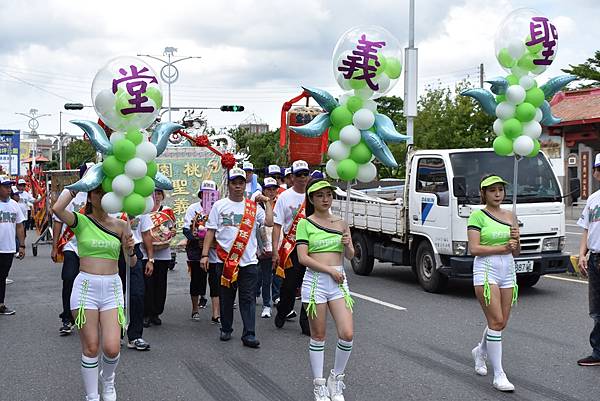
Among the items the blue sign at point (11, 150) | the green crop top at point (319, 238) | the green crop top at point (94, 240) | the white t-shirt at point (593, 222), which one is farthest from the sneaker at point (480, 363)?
the blue sign at point (11, 150)

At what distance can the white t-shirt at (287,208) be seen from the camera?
26.3ft

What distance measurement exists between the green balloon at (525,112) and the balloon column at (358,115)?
3.69 ft

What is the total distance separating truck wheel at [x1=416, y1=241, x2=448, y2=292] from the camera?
10.1m

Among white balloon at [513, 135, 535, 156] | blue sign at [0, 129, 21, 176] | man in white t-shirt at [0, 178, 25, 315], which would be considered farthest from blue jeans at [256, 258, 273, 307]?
blue sign at [0, 129, 21, 176]

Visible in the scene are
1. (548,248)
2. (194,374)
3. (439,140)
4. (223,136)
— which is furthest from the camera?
(439,140)

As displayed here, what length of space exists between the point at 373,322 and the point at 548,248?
2.96 meters

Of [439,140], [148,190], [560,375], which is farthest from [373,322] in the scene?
[439,140]

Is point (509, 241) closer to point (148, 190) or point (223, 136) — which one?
point (148, 190)

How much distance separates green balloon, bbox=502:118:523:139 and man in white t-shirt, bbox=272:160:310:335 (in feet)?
8.20

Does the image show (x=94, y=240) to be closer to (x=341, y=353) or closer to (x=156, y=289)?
(x=341, y=353)

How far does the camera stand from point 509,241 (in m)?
5.76

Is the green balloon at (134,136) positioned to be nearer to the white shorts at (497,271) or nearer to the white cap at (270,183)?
the white shorts at (497,271)

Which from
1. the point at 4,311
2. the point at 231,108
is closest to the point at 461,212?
the point at 4,311

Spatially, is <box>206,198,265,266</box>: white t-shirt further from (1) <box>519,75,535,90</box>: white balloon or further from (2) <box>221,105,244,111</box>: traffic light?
(2) <box>221,105,244,111</box>: traffic light
